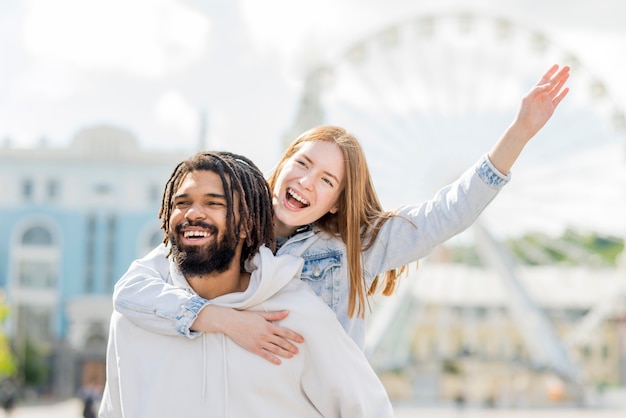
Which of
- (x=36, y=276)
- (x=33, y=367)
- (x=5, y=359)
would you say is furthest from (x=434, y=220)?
(x=36, y=276)

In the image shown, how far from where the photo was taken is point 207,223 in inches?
116

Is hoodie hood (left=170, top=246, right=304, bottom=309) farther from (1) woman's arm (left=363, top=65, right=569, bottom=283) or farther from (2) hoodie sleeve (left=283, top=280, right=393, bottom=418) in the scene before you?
(1) woman's arm (left=363, top=65, right=569, bottom=283)

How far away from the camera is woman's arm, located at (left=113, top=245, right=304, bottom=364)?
9.55 ft

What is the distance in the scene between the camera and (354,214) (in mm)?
3268

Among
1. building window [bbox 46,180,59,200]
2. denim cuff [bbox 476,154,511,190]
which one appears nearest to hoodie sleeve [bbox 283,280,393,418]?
denim cuff [bbox 476,154,511,190]

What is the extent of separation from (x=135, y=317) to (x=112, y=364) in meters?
0.15

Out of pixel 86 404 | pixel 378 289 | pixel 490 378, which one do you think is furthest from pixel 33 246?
pixel 378 289

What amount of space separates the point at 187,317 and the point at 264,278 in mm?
224

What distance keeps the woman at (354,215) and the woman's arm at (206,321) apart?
70 mm

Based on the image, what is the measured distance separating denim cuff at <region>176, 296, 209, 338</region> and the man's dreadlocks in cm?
20

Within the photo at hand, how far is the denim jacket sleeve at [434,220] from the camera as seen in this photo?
10.4 feet

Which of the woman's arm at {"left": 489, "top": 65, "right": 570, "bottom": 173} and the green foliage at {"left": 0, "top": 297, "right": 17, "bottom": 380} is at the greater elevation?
the woman's arm at {"left": 489, "top": 65, "right": 570, "bottom": 173}

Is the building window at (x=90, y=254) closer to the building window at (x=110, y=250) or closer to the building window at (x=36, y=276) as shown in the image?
the building window at (x=110, y=250)

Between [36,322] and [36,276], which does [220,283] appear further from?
[36,276]
